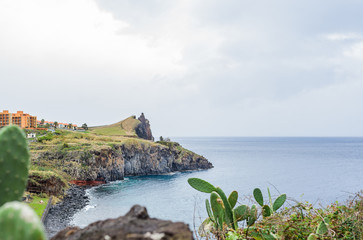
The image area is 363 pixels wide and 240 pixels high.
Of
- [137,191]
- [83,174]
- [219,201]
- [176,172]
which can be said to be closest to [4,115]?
[83,174]

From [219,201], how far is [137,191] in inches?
1747

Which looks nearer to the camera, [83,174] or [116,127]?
[83,174]

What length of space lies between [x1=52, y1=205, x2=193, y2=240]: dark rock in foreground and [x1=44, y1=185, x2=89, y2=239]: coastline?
65.0 feet

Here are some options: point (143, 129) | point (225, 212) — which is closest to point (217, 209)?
point (225, 212)

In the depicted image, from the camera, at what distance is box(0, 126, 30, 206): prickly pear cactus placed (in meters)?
1.92

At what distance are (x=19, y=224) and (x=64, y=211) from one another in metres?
31.6

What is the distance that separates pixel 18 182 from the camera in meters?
1.97

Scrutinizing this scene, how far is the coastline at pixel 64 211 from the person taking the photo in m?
22.4

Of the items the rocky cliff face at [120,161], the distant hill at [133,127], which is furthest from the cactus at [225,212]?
the distant hill at [133,127]

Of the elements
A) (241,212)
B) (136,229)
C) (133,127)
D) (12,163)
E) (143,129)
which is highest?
(133,127)

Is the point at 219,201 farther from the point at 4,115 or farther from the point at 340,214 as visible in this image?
the point at 4,115

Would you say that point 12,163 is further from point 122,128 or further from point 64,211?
point 122,128

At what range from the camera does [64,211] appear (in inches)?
1150

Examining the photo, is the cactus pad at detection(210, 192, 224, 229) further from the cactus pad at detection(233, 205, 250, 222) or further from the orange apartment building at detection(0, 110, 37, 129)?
the orange apartment building at detection(0, 110, 37, 129)
